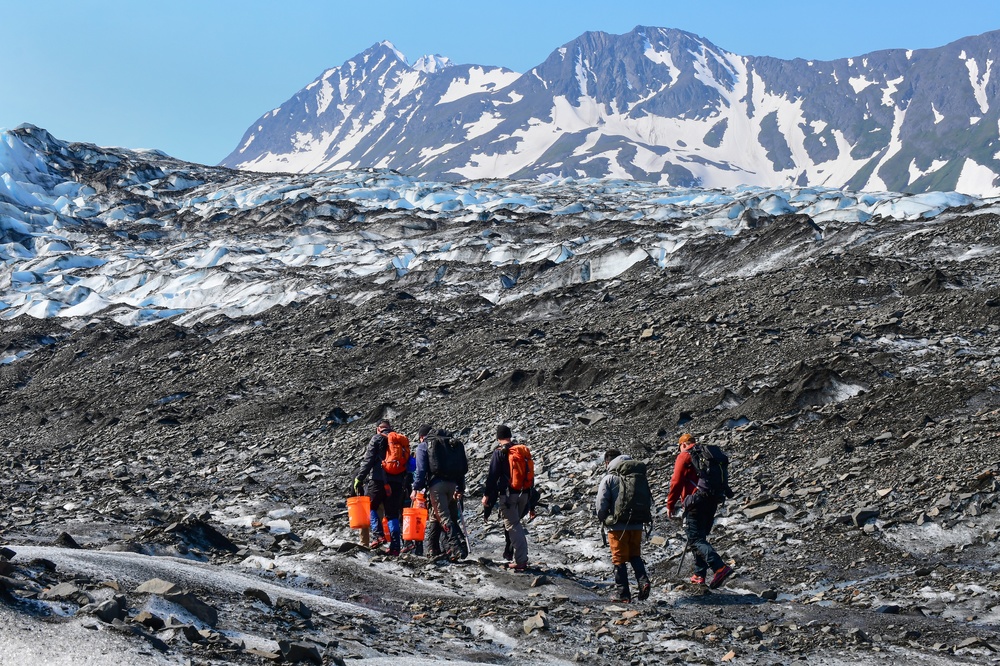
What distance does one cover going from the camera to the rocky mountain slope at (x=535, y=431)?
8.06m

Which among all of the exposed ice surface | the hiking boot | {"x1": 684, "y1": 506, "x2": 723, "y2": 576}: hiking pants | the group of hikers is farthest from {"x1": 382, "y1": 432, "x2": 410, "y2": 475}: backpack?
the exposed ice surface

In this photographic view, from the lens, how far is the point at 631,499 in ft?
32.0

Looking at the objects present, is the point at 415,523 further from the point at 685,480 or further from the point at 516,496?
the point at 685,480

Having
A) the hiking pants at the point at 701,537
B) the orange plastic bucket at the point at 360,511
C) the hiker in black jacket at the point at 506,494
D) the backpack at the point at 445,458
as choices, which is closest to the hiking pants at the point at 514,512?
the hiker in black jacket at the point at 506,494

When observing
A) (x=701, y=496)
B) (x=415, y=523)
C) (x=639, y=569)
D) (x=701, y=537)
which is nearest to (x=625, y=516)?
(x=639, y=569)

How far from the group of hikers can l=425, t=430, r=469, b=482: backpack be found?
0.01m

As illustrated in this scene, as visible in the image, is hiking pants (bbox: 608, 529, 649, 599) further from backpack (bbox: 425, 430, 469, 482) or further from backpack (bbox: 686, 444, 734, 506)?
backpack (bbox: 425, 430, 469, 482)

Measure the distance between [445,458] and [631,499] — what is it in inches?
97.1

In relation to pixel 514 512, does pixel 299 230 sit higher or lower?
higher

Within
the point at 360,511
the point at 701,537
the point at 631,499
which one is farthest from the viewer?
the point at 360,511

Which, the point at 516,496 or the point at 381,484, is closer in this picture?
the point at 516,496

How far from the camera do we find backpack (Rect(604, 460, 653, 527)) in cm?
977

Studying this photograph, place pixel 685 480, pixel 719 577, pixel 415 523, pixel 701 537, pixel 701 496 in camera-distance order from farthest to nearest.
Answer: pixel 415 523 < pixel 685 480 < pixel 701 537 < pixel 701 496 < pixel 719 577

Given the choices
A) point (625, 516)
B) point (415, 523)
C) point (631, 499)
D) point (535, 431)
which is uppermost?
point (535, 431)
